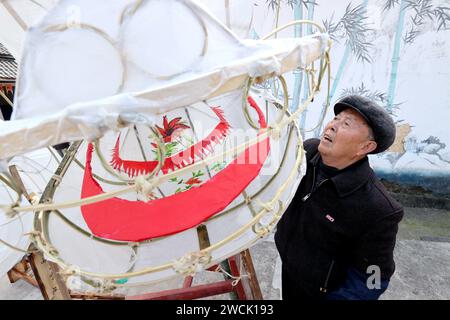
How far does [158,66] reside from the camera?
2.18ft

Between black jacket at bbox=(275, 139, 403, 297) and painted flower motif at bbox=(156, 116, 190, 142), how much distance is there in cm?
64

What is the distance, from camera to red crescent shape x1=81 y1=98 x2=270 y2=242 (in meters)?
1.03

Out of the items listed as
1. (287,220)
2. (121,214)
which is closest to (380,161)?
(287,220)

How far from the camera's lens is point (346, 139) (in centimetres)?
113

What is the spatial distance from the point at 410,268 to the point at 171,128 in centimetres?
222

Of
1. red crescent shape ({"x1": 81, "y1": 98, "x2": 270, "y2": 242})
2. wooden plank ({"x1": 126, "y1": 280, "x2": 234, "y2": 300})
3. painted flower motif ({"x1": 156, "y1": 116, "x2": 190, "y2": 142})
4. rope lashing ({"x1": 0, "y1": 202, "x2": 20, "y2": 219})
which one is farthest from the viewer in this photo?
painted flower motif ({"x1": 156, "y1": 116, "x2": 190, "y2": 142})

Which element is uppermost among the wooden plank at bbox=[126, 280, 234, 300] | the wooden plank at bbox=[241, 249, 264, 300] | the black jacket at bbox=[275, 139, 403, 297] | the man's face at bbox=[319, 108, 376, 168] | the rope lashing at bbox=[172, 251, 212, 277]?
the man's face at bbox=[319, 108, 376, 168]

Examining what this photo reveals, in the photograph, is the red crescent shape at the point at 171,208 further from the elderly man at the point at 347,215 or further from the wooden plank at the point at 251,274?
the wooden plank at the point at 251,274

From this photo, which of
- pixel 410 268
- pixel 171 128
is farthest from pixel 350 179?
pixel 410 268

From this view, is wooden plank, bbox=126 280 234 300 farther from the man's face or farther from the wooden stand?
the man's face

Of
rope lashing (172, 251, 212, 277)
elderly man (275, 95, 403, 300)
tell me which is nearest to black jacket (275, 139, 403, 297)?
elderly man (275, 95, 403, 300)

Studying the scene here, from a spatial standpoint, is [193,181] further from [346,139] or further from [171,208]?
[346,139]

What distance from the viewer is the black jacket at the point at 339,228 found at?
115 cm

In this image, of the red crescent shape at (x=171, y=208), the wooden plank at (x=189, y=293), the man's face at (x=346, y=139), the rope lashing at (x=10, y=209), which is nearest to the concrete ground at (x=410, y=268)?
the wooden plank at (x=189, y=293)
